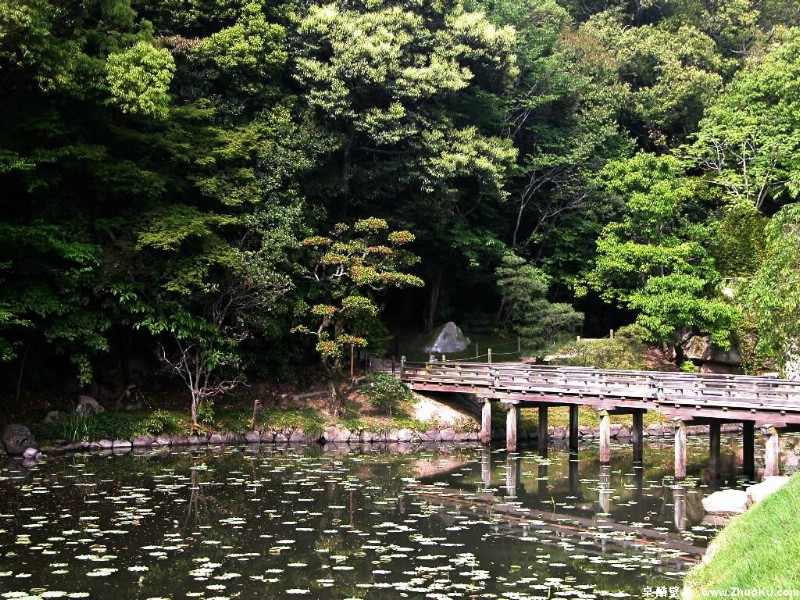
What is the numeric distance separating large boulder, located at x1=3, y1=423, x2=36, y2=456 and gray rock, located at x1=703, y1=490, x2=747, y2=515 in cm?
1852

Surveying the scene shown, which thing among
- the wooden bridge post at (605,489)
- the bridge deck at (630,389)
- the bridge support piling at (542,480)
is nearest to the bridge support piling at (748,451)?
the bridge deck at (630,389)

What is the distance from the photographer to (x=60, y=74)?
26.3m

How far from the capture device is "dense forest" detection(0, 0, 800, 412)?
27969 millimetres

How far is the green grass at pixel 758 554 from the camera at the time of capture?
9828 mm

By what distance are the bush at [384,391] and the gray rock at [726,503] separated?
50.3 feet

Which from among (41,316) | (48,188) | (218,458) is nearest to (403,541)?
(218,458)

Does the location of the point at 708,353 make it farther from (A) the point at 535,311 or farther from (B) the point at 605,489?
(B) the point at 605,489

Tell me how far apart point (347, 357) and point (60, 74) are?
14730 mm

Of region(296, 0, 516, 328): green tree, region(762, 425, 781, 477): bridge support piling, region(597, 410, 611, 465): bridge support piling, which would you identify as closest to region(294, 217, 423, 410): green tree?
region(296, 0, 516, 328): green tree

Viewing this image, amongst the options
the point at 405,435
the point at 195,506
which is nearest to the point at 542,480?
the point at 195,506

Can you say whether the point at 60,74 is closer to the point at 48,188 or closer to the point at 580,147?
the point at 48,188

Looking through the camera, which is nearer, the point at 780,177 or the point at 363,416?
the point at 363,416

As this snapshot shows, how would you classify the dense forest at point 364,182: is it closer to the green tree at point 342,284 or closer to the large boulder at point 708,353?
the green tree at point 342,284

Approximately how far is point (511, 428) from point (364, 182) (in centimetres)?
1240
